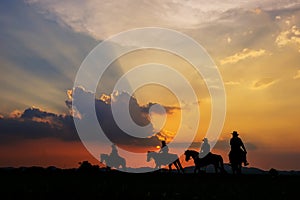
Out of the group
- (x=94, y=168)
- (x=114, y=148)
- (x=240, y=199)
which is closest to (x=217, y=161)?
(x=94, y=168)

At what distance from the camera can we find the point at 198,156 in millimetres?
41812

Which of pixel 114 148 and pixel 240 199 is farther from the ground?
pixel 114 148

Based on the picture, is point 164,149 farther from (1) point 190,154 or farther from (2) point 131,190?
(2) point 131,190

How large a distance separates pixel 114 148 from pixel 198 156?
15803mm

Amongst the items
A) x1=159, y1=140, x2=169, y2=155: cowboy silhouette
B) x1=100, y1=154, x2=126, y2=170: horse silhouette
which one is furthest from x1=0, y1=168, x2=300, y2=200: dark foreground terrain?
x1=100, y1=154, x2=126, y2=170: horse silhouette

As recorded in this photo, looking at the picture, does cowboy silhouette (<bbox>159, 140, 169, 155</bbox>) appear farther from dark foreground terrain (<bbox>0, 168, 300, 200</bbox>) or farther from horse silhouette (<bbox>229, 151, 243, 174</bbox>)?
dark foreground terrain (<bbox>0, 168, 300, 200</bbox>)

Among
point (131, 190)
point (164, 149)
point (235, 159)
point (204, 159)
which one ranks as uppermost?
point (164, 149)

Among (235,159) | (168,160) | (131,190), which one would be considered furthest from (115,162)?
(131,190)

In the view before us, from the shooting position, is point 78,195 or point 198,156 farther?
point 198,156

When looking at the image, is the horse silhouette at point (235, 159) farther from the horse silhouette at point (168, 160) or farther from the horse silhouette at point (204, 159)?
the horse silhouette at point (168, 160)

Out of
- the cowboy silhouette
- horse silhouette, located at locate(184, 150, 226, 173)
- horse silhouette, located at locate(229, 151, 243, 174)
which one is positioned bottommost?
horse silhouette, located at locate(229, 151, 243, 174)

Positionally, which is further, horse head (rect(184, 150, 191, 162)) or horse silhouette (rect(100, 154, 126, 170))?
horse silhouette (rect(100, 154, 126, 170))

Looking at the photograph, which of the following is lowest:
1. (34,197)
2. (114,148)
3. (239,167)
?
(34,197)

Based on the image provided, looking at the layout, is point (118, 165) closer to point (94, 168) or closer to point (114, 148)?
point (114, 148)
